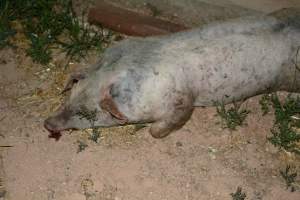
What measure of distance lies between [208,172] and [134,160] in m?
0.76

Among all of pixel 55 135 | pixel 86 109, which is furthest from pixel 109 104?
pixel 55 135

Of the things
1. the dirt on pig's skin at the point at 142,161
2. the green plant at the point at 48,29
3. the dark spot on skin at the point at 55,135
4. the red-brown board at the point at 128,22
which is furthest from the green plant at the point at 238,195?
the green plant at the point at 48,29

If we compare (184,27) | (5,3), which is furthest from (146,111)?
(5,3)

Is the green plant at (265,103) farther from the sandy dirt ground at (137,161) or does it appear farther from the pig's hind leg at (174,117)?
the pig's hind leg at (174,117)

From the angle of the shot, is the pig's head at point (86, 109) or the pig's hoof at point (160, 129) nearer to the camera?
the pig's head at point (86, 109)

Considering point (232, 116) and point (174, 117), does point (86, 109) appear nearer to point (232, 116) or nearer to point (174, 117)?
point (174, 117)

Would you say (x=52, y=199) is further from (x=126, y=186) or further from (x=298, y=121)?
(x=298, y=121)

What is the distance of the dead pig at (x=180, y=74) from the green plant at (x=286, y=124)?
0.28m

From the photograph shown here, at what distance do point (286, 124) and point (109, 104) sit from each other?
1.93 metres

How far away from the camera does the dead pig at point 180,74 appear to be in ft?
15.7

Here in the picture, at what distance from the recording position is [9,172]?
196 inches

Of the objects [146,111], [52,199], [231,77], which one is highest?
[231,77]

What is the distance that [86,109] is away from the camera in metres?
4.91

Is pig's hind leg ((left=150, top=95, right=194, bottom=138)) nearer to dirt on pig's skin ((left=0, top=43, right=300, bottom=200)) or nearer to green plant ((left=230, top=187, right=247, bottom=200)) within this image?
dirt on pig's skin ((left=0, top=43, right=300, bottom=200))
